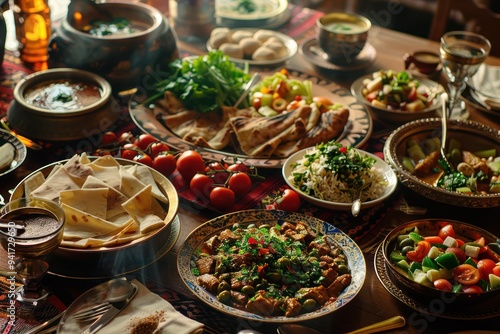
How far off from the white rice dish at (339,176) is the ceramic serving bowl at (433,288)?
301 mm

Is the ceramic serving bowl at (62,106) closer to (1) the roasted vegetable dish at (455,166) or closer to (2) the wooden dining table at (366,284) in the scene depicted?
(2) the wooden dining table at (366,284)

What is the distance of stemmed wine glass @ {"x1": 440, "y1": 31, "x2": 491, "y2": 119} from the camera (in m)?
2.95

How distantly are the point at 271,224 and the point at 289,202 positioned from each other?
0.17m

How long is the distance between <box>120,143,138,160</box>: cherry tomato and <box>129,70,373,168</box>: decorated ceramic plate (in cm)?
17

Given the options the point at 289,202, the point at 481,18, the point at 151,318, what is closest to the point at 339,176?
the point at 289,202

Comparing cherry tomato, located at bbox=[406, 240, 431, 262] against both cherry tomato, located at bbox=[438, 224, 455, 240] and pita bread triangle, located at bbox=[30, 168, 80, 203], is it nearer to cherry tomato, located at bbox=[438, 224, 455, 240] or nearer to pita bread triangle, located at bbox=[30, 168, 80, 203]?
cherry tomato, located at bbox=[438, 224, 455, 240]

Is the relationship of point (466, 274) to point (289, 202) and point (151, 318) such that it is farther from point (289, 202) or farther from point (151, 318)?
point (151, 318)

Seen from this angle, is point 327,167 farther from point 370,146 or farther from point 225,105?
point 225,105

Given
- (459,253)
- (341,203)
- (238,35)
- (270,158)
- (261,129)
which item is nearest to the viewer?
(459,253)

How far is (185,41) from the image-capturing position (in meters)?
3.79

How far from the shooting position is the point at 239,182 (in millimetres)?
2506

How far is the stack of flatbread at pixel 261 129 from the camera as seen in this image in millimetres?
2832

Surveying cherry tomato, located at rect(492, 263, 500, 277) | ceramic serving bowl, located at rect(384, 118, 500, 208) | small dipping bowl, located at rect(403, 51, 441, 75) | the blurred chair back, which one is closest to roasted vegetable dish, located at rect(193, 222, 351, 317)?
cherry tomato, located at rect(492, 263, 500, 277)

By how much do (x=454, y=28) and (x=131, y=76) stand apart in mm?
4290
